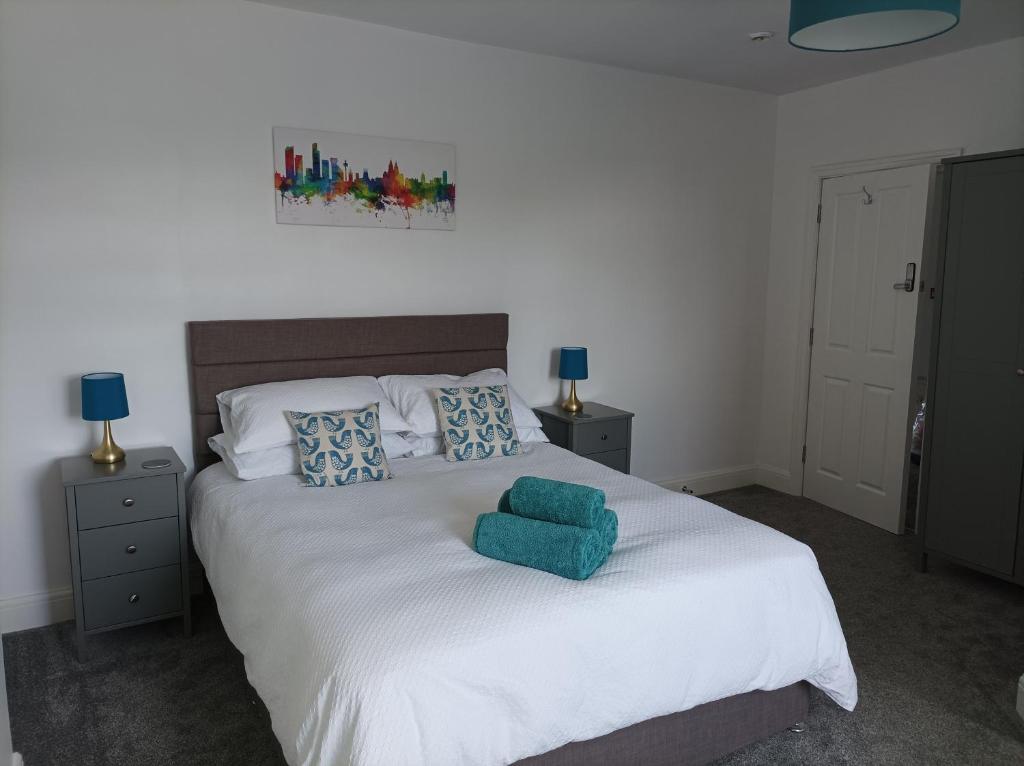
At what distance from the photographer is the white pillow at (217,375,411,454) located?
3000mm

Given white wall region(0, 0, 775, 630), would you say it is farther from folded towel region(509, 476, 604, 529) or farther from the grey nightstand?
folded towel region(509, 476, 604, 529)

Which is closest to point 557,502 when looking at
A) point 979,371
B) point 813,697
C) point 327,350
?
point 813,697

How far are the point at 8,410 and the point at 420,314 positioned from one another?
5.85ft

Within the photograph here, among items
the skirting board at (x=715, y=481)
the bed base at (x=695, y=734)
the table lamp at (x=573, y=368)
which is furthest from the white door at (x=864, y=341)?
the bed base at (x=695, y=734)

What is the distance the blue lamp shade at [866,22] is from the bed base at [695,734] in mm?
1976

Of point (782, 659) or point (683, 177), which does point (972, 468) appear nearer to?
point (782, 659)

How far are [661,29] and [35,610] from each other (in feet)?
12.2

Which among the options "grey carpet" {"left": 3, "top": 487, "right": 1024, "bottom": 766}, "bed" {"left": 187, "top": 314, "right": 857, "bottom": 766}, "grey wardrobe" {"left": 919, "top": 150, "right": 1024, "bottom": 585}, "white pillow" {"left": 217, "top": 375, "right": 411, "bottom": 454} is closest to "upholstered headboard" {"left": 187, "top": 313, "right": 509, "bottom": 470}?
"white pillow" {"left": 217, "top": 375, "right": 411, "bottom": 454}

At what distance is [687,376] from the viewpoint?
15.6 feet

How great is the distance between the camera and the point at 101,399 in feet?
9.43

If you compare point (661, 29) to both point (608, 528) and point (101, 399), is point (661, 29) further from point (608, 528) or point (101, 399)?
point (101, 399)

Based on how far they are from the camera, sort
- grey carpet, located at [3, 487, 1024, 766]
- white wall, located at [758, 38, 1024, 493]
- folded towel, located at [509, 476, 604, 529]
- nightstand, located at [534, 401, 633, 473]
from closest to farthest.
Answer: folded towel, located at [509, 476, 604, 529] < grey carpet, located at [3, 487, 1024, 766] < white wall, located at [758, 38, 1024, 493] < nightstand, located at [534, 401, 633, 473]

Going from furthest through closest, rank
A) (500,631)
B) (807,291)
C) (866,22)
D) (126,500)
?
(807,291) < (126,500) < (866,22) < (500,631)

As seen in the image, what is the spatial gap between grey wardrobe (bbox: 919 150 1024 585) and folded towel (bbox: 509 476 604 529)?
2.14 metres
